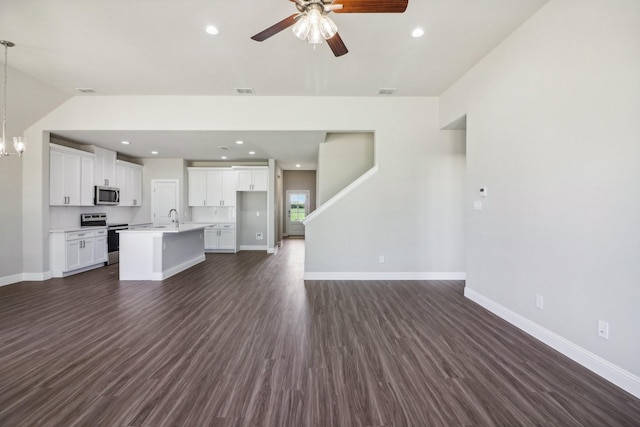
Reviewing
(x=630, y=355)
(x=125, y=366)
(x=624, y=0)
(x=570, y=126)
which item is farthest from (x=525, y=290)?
(x=125, y=366)

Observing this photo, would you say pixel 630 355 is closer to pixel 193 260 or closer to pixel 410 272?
pixel 410 272

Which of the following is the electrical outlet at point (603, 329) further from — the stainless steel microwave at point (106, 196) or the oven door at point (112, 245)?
the stainless steel microwave at point (106, 196)

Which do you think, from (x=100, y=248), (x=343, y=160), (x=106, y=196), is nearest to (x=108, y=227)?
(x=100, y=248)

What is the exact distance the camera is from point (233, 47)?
10.3ft

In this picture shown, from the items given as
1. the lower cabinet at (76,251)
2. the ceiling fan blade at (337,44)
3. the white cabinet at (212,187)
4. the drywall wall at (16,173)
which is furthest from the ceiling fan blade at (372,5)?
the white cabinet at (212,187)

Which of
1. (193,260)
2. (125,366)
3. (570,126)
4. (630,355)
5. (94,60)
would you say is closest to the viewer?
(630,355)

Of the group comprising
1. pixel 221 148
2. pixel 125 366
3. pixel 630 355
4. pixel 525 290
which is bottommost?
pixel 125 366

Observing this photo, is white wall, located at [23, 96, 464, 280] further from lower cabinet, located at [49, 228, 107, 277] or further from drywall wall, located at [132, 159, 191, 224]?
drywall wall, located at [132, 159, 191, 224]

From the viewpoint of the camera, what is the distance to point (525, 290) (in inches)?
108

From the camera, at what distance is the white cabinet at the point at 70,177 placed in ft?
15.8

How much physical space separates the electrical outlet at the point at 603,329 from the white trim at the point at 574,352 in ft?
0.60

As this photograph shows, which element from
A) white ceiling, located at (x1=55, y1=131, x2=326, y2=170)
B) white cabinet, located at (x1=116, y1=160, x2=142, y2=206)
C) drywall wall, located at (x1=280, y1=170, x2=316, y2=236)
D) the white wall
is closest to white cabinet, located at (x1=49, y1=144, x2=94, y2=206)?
the white wall

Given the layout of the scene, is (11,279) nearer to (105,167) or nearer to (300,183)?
(105,167)

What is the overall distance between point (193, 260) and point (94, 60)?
3.93 meters
